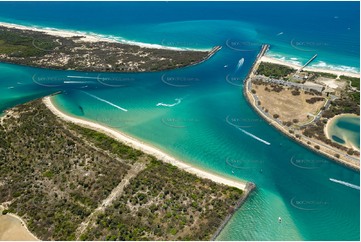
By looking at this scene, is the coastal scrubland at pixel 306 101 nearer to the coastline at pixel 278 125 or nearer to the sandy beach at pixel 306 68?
the coastline at pixel 278 125

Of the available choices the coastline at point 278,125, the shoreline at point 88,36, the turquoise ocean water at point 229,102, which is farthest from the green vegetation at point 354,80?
the shoreline at point 88,36

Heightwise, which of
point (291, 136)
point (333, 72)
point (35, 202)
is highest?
point (333, 72)

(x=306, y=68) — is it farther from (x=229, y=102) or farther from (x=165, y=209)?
(x=165, y=209)

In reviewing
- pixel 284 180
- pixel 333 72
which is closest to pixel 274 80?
pixel 333 72

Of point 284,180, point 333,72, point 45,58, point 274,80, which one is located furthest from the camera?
point 45,58

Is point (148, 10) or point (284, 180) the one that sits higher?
point (148, 10)

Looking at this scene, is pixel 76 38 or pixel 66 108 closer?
pixel 66 108

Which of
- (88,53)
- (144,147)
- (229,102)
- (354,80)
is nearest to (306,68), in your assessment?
(354,80)

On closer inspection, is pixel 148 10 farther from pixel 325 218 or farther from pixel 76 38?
pixel 325 218

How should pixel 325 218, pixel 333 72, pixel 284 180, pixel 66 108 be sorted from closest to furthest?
pixel 325 218 < pixel 284 180 < pixel 66 108 < pixel 333 72
